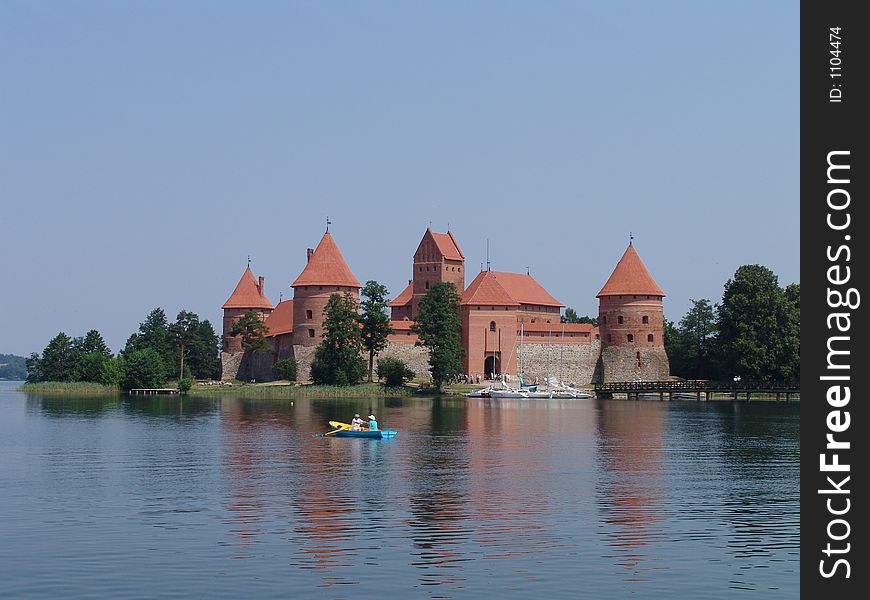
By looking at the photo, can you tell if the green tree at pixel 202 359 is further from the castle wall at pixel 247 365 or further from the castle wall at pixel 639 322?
the castle wall at pixel 639 322

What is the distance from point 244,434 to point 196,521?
59.0 ft

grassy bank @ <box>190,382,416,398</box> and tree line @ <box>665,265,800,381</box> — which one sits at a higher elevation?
tree line @ <box>665,265,800,381</box>

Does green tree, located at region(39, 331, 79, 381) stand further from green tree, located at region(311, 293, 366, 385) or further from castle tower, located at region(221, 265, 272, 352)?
green tree, located at region(311, 293, 366, 385)

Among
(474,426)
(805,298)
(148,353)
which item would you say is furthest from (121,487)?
(148,353)

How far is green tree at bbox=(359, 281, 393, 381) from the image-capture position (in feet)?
220

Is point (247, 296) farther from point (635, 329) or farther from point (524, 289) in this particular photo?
point (635, 329)

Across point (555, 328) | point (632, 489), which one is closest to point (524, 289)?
point (555, 328)

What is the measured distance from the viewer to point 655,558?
56.6ft

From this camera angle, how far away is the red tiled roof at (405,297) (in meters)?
82.4

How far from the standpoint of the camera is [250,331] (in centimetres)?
7694

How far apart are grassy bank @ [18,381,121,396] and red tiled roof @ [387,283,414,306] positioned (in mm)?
20172

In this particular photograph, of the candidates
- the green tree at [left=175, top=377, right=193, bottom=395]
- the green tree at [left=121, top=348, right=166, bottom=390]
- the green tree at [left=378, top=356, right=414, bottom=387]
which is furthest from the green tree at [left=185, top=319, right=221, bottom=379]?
the green tree at [left=378, top=356, right=414, bottom=387]

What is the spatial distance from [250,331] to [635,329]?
2381cm

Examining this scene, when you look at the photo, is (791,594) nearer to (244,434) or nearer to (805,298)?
(805,298)
